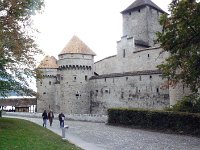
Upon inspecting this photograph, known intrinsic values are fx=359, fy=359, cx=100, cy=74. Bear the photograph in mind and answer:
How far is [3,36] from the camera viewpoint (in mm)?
18016

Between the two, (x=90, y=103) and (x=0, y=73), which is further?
(x=90, y=103)

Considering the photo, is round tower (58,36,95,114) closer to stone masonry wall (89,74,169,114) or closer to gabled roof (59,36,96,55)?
gabled roof (59,36,96,55)

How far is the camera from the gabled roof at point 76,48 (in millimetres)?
53194

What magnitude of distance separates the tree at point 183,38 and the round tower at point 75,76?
29916 mm

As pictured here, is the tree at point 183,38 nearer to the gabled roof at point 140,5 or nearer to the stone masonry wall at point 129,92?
the stone masonry wall at point 129,92

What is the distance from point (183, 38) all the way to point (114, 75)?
27.1 m

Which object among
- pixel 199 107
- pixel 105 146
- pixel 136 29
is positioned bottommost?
pixel 105 146

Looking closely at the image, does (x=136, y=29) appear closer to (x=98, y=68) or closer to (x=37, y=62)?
(x=98, y=68)

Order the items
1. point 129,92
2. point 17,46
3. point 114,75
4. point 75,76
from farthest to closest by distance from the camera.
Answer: point 75,76 < point 114,75 < point 129,92 < point 17,46

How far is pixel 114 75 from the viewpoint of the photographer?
48500mm

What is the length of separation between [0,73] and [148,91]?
24194mm

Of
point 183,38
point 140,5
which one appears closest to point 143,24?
point 140,5

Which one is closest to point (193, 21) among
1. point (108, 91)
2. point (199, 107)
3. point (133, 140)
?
point (133, 140)

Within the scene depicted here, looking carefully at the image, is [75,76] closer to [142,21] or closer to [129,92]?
[129,92]
